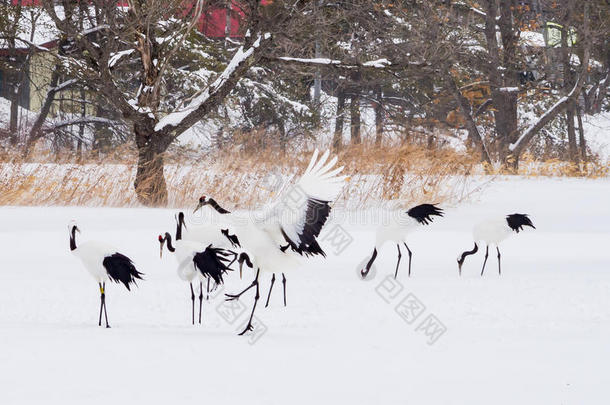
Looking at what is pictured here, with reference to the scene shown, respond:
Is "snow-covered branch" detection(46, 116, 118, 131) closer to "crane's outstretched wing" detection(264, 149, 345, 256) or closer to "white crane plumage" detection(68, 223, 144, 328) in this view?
"white crane plumage" detection(68, 223, 144, 328)

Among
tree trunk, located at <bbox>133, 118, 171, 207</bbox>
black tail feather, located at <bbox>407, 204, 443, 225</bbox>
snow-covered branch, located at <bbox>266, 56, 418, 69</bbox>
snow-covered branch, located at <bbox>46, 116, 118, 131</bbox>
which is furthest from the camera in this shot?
snow-covered branch, located at <bbox>46, 116, 118, 131</bbox>

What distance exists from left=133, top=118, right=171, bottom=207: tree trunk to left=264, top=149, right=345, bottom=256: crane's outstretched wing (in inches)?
292

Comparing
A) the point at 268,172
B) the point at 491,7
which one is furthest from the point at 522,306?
the point at 491,7

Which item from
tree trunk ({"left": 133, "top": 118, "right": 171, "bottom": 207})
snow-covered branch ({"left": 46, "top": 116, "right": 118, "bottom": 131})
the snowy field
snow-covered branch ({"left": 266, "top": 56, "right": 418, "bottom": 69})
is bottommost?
the snowy field

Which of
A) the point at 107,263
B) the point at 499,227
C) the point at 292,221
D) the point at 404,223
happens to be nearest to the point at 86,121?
the point at 404,223

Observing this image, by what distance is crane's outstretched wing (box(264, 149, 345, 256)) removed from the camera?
17.5ft

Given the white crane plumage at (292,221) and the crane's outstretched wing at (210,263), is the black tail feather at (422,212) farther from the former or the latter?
the crane's outstretched wing at (210,263)

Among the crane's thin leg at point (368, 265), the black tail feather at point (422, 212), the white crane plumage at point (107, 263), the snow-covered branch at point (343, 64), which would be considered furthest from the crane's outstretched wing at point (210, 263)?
the snow-covered branch at point (343, 64)

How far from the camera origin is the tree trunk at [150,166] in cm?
1279

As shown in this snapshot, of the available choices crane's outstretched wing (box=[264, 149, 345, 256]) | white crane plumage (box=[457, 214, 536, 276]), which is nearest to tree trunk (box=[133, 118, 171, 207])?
white crane plumage (box=[457, 214, 536, 276])

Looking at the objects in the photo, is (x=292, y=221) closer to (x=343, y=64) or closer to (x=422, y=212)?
(x=422, y=212)

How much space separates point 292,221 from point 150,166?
26.4 feet

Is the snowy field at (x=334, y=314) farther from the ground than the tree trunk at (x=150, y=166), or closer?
closer

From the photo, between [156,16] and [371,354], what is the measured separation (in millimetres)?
8867
